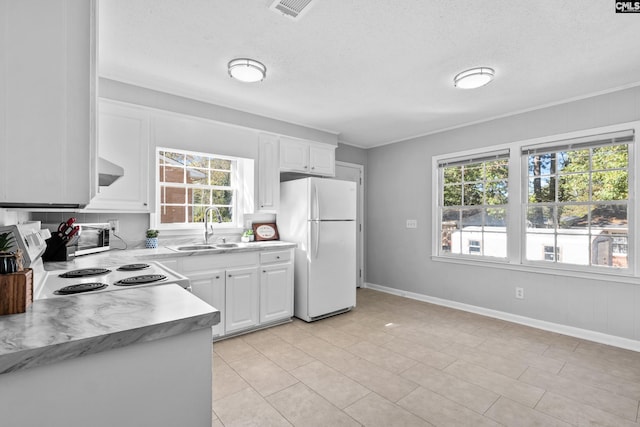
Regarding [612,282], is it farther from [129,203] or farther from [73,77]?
[129,203]

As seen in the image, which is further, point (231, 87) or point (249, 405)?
point (231, 87)

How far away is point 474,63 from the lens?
2490 mm

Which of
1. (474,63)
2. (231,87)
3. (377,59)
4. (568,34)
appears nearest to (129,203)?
(231,87)

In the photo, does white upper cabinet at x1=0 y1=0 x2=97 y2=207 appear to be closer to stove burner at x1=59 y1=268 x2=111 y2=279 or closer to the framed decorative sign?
stove burner at x1=59 y1=268 x2=111 y2=279

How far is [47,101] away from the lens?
88 cm

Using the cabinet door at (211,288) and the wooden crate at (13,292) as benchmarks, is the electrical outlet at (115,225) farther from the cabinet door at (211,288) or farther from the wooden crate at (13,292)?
the wooden crate at (13,292)

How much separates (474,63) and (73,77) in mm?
2603

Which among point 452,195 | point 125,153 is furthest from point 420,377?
point 125,153

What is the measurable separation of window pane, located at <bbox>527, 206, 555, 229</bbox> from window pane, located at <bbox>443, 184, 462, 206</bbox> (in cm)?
82

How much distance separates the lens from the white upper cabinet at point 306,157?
12.8 feet

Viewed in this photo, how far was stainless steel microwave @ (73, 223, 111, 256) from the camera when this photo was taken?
96.6 inches

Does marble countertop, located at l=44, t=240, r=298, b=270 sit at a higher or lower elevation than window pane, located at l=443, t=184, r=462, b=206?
lower

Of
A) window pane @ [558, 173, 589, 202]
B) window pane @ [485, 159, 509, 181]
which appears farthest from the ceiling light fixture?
window pane @ [558, 173, 589, 202]

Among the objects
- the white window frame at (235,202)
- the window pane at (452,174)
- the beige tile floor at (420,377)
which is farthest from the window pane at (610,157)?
the white window frame at (235,202)
